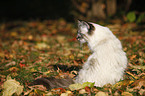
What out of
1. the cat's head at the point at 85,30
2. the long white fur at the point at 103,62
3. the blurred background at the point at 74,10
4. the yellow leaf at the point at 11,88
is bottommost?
the yellow leaf at the point at 11,88

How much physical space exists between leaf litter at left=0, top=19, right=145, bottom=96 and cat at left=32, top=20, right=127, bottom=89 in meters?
0.13

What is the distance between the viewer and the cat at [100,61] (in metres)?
2.84

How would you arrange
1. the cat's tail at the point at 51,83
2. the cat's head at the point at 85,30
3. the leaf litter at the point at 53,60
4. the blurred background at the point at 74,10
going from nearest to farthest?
1. the leaf litter at the point at 53,60
2. the cat's tail at the point at 51,83
3. the cat's head at the point at 85,30
4. the blurred background at the point at 74,10

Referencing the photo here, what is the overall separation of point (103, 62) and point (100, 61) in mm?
52

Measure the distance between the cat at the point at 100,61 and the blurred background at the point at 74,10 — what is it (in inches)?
172

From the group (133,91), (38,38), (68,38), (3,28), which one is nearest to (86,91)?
(133,91)

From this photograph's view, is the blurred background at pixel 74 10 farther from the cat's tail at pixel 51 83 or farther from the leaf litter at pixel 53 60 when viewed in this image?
the cat's tail at pixel 51 83

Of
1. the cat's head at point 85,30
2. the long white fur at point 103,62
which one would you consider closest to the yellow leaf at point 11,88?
the long white fur at point 103,62

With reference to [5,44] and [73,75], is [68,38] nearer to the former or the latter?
[5,44]

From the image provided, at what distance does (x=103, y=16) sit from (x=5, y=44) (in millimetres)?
4778

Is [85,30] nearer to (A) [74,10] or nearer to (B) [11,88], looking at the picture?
(B) [11,88]

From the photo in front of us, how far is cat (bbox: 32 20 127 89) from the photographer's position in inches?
112

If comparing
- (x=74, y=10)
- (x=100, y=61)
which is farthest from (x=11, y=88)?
(x=74, y=10)

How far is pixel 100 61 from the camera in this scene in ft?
9.34
